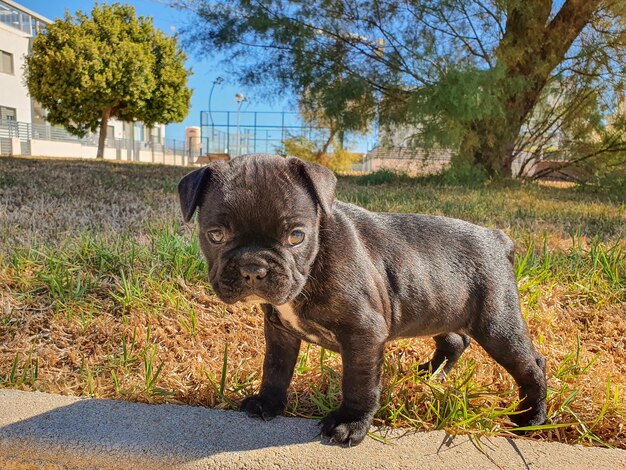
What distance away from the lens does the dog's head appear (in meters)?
1.70

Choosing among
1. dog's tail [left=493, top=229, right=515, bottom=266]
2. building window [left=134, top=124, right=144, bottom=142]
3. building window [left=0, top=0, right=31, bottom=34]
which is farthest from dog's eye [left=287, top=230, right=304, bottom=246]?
building window [left=134, top=124, right=144, bottom=142]

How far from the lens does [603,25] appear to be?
10148mm

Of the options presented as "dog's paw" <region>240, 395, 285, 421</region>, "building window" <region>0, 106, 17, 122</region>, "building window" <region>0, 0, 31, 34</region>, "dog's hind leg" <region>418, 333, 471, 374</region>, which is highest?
"building window" <region>0, 0, 31, 34</region>

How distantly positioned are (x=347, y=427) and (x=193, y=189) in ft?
3.24

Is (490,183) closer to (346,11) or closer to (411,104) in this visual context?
(411,104)

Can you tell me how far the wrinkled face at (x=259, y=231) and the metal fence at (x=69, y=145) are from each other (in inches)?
906

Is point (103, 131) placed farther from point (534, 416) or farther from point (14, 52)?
point (534, 416)

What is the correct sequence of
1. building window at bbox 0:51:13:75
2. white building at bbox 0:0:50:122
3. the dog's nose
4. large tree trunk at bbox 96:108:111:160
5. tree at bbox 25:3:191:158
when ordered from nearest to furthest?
the dog's nose, tree at bbox 25:3:191:158, large tree trunk at bbox 96:108:111:160, white building at bbox 0:0:50:122, building window at bbox 0:51:13:75

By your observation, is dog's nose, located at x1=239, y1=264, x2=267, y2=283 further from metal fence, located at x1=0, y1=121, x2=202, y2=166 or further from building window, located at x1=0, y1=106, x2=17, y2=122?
building window, located at x1=0, y1=106, x2=17, y2=122

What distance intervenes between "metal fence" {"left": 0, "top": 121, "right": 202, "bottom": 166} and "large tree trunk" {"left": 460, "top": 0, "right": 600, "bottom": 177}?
16.0 meters

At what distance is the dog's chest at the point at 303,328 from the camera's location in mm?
1913

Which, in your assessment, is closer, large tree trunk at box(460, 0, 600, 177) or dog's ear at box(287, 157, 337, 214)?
dog's ear at box(287, 157, 337, 214)

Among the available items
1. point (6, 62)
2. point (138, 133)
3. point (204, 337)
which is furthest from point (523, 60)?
point (138, 133)

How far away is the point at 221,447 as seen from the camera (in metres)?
1.91
